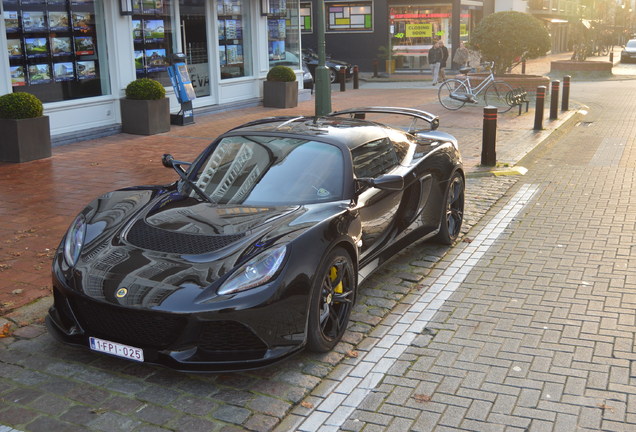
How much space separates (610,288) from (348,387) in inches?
113

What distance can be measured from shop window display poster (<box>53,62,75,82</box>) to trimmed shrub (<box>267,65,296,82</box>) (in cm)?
631

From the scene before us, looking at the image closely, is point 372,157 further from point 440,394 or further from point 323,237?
point 440,394

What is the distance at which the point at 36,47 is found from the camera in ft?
44.3

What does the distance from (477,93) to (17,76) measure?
1223 cm

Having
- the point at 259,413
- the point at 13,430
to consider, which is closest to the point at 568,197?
the point at 259,413

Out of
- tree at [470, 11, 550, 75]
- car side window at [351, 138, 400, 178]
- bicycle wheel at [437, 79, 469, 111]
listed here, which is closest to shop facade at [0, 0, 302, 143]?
bicycle wheel at [437, 79, 469, 111]

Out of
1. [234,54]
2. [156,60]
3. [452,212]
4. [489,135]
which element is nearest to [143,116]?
[156,60]

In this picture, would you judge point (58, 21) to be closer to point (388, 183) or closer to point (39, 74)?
point (39, 74)

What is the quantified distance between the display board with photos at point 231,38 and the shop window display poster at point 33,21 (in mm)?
5548

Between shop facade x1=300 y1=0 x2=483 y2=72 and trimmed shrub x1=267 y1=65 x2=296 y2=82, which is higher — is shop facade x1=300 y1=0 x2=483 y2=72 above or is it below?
above

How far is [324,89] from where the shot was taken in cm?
1533

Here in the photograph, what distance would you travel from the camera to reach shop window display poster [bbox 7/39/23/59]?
42.7 feet

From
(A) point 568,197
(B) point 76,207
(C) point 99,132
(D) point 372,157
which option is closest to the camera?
(D) point 372,157

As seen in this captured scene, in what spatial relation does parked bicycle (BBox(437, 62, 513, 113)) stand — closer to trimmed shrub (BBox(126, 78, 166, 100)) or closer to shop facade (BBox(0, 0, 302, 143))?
shop facade (BBox(0, 0, 302, 143))
